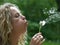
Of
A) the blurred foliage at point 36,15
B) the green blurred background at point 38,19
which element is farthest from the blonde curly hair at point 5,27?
the blurred foliage at point 36,15

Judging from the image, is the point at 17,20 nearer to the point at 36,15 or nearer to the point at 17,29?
the point at 17,29

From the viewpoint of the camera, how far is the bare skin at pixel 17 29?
9.29 feet

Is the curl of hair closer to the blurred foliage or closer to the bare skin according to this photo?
the bare skin

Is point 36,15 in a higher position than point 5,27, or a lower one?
lower

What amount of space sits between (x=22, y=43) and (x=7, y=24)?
0.30 m

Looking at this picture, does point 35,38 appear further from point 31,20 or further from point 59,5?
point 59,5

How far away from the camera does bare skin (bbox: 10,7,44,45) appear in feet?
9.29

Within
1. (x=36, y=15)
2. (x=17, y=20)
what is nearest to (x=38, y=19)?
(x=36, y=15)

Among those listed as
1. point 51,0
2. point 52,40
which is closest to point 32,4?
point 51,0

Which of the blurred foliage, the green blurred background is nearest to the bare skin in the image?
the green blurred background

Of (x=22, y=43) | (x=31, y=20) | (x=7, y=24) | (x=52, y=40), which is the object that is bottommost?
(x=52, y=40)

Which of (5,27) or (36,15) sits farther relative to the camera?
(36,15)

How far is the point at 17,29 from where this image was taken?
2877 millimetres

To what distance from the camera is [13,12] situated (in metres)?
2.91
